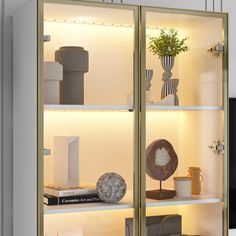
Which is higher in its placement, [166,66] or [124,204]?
[166,66]

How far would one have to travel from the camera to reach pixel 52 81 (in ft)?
7.18

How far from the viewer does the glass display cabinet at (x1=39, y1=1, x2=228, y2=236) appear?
2.22m

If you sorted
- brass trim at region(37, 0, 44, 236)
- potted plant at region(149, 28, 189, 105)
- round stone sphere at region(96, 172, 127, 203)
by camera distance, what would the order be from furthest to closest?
potted plant at region(149, 28, 189, 105)
round stone sphere at region(96, 172, 127, 203)
brass trim at region(37, 0, 44, 236)

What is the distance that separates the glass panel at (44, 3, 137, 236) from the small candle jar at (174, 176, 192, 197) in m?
0.23

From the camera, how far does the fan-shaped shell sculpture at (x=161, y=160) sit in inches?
93.5

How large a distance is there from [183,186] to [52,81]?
78cm

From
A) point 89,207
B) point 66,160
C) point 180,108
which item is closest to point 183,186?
point 180,108

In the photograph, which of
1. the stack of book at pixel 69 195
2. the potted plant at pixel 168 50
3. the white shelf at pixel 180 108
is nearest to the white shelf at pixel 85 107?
the white shelf at pixel 180 108

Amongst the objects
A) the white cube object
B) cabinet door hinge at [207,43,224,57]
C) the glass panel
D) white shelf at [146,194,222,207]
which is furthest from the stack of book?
cabinet door hinge at [207,43,224,57]

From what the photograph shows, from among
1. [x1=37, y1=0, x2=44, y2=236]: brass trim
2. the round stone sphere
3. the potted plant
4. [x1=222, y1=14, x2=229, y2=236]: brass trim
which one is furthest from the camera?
[x1=222, y1=14, x2=229, y2=236]: brass trim

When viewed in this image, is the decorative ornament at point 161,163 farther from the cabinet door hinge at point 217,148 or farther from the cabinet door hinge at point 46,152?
the cabinet door hinge at point 46,152

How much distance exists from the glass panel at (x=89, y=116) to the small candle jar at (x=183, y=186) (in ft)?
0.77

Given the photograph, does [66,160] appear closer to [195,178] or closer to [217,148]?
[195,178]

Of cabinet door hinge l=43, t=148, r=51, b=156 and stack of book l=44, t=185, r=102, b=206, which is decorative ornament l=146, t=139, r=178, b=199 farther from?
cabinet door hinge l=43, t=148, r=51, b=156
